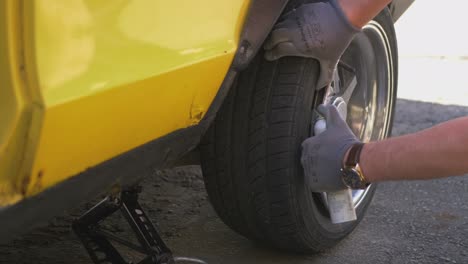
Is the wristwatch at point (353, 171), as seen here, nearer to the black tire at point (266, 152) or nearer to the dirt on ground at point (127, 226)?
the black tire at point (266, 152)

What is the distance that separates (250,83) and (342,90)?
54cm

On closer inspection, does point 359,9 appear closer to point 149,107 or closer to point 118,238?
point 149,107

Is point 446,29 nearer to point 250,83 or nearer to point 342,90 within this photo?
point 342,90

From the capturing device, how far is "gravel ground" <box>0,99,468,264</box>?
2598 millimetres

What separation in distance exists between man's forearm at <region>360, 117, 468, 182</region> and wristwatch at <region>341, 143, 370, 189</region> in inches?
0.7

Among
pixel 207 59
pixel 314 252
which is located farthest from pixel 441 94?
pixel 207 59

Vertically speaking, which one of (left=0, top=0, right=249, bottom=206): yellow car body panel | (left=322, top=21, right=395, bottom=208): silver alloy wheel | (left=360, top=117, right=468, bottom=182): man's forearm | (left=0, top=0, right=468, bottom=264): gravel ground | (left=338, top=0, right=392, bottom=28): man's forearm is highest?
(left=0, top=0, right=249, bottom=206): yellow car body panel

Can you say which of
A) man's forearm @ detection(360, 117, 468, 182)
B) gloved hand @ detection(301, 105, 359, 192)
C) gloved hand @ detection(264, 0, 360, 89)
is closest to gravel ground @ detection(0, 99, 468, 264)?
gloved hand @ detection(301, 105, 359, 192)

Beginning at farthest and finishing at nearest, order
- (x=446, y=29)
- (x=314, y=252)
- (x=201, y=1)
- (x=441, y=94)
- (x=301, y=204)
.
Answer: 1. (x=446, y=29)
2. (x=441, y=94)
3. (x=314, y=252)
4. (x=301, y=204)
5. (x=201, y=1)

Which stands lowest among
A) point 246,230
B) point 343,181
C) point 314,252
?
point 314,252

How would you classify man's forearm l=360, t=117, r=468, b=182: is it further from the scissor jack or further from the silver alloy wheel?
the scissor jack

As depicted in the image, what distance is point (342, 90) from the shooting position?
2602 mm

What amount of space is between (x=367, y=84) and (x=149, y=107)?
56.4 inches

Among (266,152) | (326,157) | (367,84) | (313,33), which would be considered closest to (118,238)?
(266,152)
